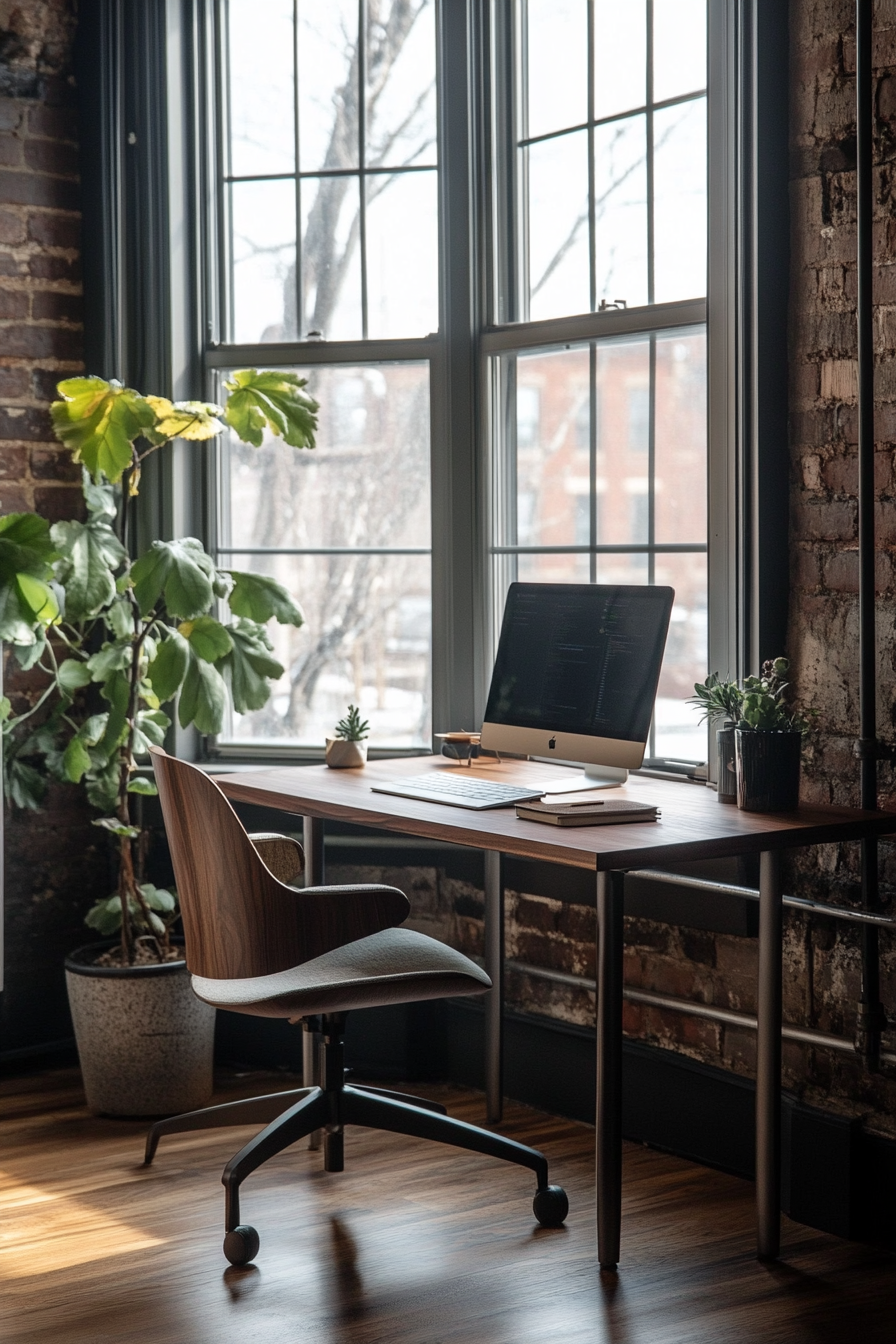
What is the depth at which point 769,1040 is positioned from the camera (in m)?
2.80

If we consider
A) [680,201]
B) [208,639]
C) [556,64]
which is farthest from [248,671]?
[556,64]

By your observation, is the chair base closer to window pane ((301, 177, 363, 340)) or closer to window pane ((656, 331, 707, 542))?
window pane ((656, 331, 707, 542))

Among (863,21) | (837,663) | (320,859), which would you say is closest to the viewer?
(863,21)

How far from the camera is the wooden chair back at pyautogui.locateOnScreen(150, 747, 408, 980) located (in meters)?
2.78

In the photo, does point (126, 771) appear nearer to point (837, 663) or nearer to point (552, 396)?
point (552, 396)

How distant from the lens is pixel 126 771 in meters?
3.80

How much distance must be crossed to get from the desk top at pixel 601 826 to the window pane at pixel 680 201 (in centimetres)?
111

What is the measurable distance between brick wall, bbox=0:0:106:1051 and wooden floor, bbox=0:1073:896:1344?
0.73 meters

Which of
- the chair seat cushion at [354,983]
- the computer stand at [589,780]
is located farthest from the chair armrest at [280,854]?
the computer stand at [589,780]

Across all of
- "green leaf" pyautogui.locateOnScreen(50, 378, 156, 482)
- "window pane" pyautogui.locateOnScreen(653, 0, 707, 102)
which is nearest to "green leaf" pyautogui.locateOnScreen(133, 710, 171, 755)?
"green leaf" pyautogui.locateOnScreen(50, 378, 156, 482)

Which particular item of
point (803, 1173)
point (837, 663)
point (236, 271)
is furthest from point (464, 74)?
point (803, 1173)

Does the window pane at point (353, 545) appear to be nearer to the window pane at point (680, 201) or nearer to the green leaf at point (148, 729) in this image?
the green leaf at point (148, 729)

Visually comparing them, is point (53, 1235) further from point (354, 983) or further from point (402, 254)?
point (402, 254)

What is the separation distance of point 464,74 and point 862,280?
4.50 ft
